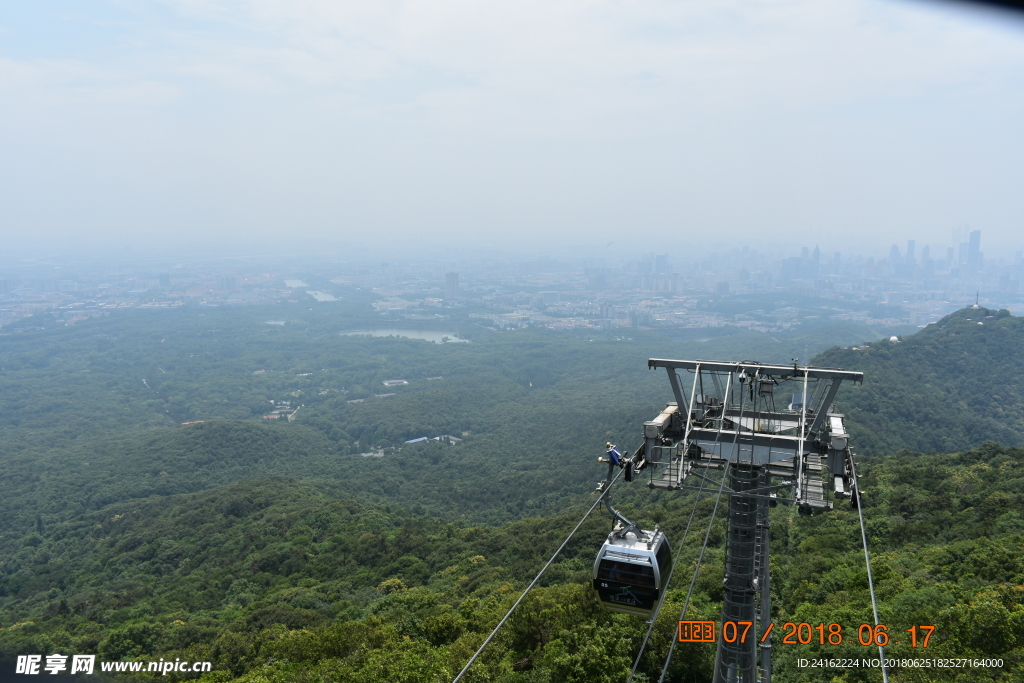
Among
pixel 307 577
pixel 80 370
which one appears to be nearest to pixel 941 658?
pixel 307 577

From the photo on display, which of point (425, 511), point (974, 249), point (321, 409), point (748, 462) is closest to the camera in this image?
point (748, 462)

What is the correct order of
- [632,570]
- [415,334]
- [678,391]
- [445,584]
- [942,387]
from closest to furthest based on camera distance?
[632,570] → [678,391] → [445,584] → [942,387] → [415,334]

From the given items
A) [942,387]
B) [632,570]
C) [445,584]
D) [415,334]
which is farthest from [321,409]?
[632,570]

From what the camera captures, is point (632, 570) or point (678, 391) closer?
point (632, 570)

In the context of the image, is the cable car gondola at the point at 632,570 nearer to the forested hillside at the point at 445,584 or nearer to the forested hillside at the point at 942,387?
the forested hillside at the point at 445,584

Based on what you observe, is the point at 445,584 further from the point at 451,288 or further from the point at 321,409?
the point at 451,288

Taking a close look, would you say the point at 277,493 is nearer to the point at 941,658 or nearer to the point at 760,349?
the point at 941,658

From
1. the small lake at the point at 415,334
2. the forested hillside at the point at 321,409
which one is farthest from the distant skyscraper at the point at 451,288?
the forested hillside at the point at 321,409
